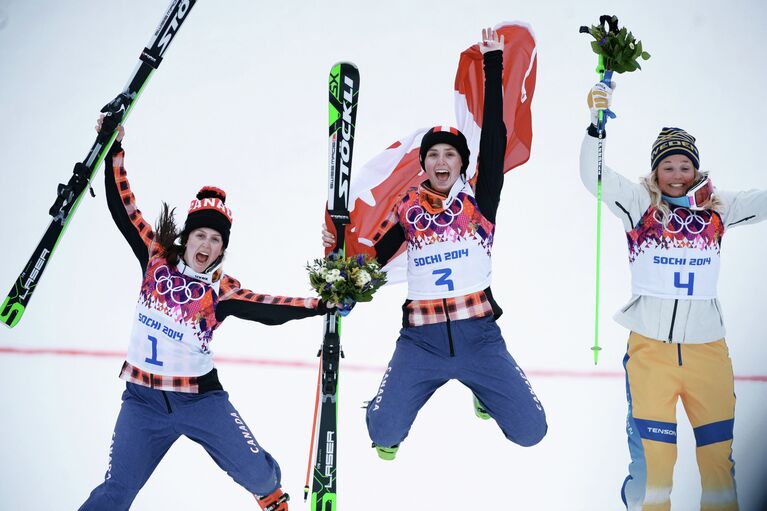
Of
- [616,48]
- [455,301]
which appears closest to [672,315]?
[455,301]

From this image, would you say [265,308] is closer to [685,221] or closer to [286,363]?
[685,221]

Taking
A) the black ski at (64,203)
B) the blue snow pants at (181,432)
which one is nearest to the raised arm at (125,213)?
the black ski at (64,203)

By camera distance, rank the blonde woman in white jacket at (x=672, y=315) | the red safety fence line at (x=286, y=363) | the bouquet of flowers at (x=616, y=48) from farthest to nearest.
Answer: the red safety fence line at (x=286, y=363), the bouquet of flowers at (x=616, y=48), the blonde woman in white jacket at (x=672, y=315)

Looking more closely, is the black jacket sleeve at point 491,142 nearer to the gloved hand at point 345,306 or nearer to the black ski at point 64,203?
the gloved hand at point 345,306

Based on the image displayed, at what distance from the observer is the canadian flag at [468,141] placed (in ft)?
14.1

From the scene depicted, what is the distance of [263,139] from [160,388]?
4.01 meters

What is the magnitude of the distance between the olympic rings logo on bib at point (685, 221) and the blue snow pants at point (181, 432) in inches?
91.2

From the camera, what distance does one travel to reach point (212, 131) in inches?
285

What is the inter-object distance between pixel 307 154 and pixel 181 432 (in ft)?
12.9

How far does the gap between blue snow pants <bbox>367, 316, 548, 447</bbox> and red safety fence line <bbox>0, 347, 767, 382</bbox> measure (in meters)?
2.27

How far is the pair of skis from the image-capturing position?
3811 mm

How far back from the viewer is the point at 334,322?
3938mm

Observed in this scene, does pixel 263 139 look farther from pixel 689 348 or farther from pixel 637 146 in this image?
pixel 689 348

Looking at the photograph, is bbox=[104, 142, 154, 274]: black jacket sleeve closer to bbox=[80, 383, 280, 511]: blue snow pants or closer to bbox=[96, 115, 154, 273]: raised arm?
bbox=[96, 115, 154, 273]: raised arm
